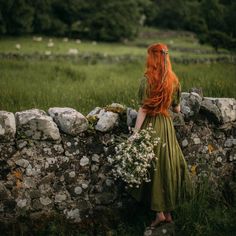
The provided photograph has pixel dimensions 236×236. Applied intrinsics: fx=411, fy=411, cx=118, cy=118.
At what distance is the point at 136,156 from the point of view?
4.48 meters

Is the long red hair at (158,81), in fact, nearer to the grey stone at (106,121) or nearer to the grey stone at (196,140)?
the grey stone at (106,121)

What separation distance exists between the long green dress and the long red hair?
0.27ft

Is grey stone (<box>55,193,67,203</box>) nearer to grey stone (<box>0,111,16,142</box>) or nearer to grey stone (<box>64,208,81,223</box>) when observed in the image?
→ grey stone (<box>64,208,81,223</box>)

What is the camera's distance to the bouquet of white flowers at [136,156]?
449cm

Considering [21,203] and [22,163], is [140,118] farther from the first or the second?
[21,203]

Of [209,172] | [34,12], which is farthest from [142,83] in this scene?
[34,12]

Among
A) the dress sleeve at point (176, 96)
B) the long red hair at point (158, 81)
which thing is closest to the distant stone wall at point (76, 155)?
the dress sleeve at point (176, 96)

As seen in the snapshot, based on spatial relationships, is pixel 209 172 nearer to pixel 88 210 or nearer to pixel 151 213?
pixel 151 213

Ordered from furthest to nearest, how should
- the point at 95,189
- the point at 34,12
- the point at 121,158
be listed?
the point at 34,12
the point at 95,189
the point at 121,158

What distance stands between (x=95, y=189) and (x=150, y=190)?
677 mm

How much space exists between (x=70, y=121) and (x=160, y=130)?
3.43ft

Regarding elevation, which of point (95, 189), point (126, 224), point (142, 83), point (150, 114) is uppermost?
point (142, 83)

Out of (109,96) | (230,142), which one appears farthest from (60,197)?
(109,96)

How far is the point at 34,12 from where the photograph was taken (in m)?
38.9
